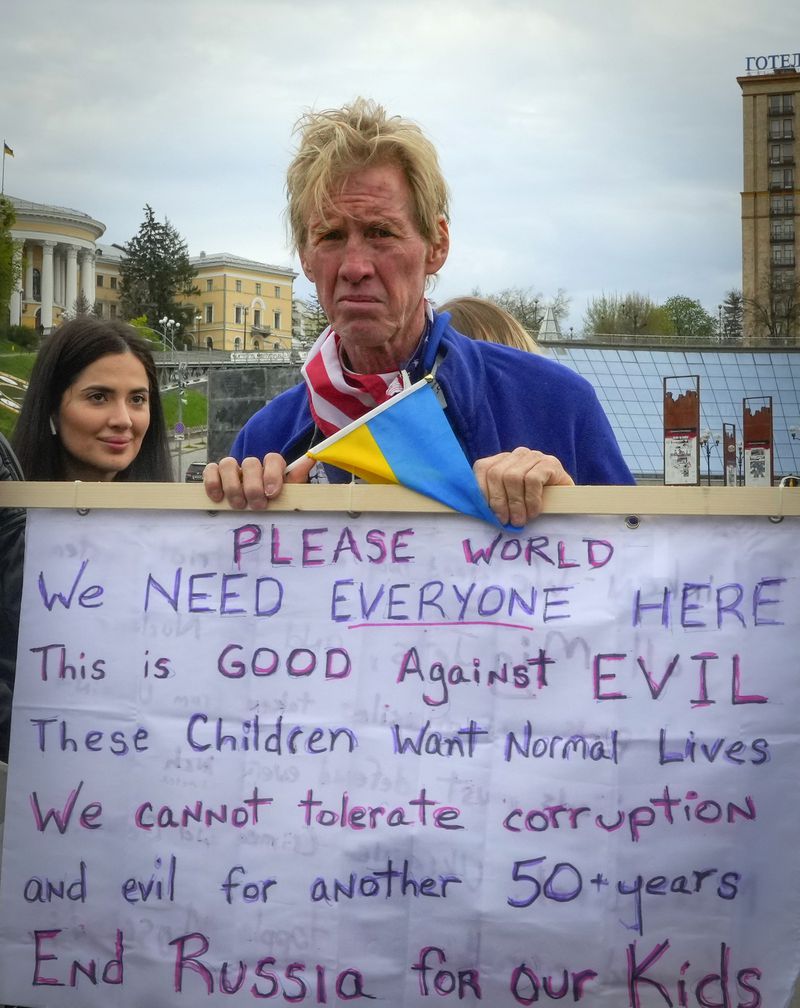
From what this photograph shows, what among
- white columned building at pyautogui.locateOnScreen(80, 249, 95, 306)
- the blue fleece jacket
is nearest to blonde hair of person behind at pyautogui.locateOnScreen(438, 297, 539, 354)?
the blue fleece jacket

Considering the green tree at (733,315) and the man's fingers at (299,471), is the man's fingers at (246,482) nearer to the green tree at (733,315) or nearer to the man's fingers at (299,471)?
the man's fingers at (299,471)

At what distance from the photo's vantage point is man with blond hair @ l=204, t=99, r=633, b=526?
94.4 inches

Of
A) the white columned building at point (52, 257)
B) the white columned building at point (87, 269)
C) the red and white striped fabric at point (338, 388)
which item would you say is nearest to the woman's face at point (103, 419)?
the red and white striped fabric at point (338, 388)

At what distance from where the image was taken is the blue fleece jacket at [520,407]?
8.79ft

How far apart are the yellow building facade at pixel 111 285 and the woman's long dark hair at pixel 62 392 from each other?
87029 mm

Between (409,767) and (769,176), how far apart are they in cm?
10432

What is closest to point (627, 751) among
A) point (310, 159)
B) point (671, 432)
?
point (310, 159)

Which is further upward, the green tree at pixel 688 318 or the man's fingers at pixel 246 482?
the green tree at pixel 688 318

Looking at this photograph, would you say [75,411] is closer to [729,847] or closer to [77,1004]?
[77,1004]

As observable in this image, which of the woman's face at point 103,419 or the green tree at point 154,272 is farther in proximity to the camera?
the green tree at point 154,272

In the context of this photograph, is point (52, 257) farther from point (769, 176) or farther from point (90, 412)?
point (90, 412)

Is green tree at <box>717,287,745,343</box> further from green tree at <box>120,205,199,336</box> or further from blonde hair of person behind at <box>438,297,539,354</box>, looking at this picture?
blonde hair of person behind at <box>438,297,539,354</box>

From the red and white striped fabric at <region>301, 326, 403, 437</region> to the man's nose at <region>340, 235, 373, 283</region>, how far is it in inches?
8.1

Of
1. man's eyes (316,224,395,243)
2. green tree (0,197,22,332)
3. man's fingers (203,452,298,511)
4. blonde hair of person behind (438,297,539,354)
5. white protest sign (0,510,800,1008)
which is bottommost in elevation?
white protest sign (0,510,800,1008)
